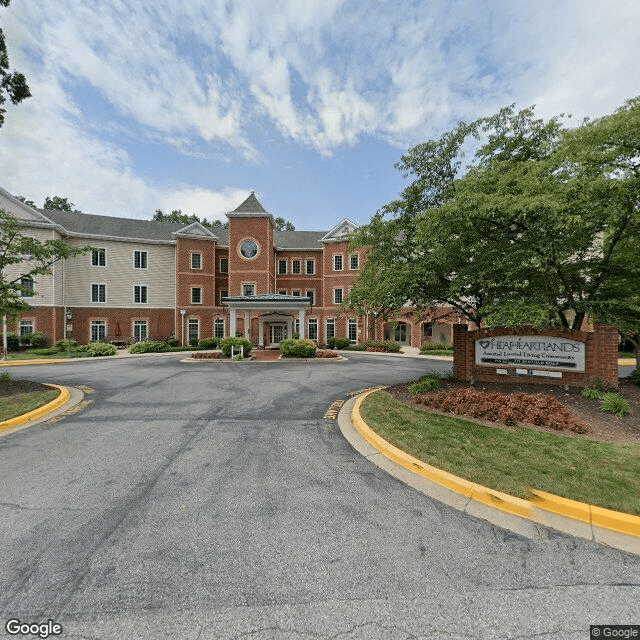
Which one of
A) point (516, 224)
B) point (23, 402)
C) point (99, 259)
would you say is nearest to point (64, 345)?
point (99, 259)

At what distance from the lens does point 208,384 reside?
12.2 meters

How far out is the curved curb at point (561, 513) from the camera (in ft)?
11.2

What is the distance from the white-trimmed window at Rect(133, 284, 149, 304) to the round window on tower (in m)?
10.5

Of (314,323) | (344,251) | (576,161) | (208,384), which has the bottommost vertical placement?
(208,384)

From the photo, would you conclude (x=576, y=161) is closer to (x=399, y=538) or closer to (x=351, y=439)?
(x=351, y=439)

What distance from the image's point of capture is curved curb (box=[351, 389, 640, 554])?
342cm

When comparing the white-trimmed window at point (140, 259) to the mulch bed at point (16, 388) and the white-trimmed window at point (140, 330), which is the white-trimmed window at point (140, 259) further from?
the mulch bed at point (16, 388)

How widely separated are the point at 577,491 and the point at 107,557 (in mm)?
5489

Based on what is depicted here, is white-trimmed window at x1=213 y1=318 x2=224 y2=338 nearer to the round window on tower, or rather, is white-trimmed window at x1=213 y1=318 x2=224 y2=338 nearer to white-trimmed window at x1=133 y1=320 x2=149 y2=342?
white-trimmed window at x1=133 y1=320 x2=149 y2=342

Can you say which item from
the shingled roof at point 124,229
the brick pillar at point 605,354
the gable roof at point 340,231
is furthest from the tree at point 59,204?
the brick pillar at point 605,354

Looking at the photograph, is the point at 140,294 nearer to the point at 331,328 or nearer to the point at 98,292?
the point at 98,292

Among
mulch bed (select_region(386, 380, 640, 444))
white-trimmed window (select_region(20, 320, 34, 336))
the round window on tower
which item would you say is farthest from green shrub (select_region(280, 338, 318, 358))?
white-trimmed window (select_region(20, 320, 34, 336))

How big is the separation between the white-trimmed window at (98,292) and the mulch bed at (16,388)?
2139cm

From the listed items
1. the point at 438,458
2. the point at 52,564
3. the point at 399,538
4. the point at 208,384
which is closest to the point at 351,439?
the point at 438,458
